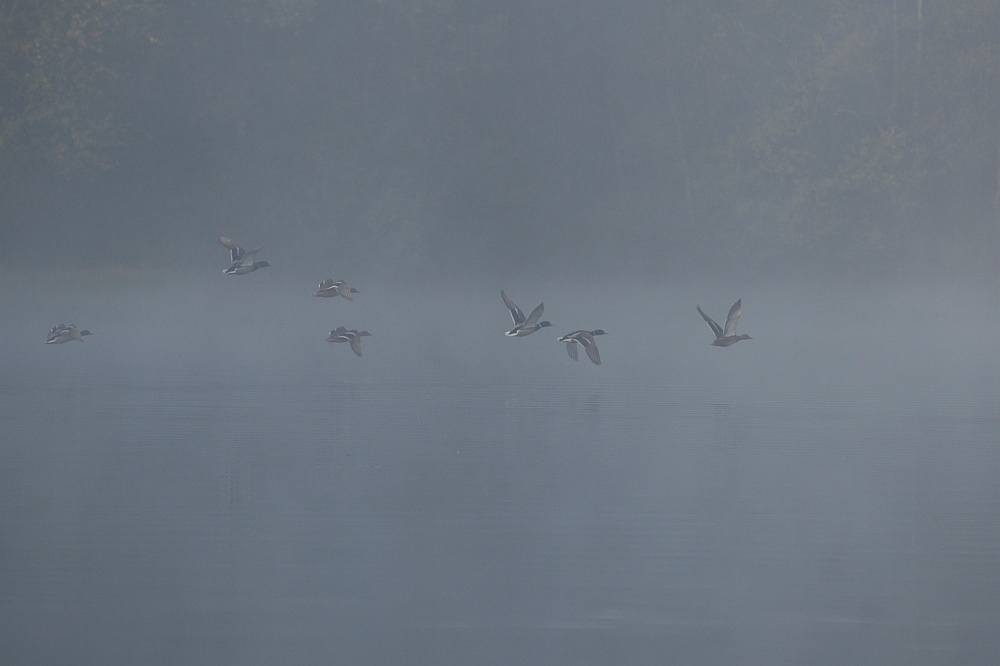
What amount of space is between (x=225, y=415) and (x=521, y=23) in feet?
95.8

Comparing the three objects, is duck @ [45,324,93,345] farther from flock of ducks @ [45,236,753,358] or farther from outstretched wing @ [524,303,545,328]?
outstretched wing @ [524,303,545,328]

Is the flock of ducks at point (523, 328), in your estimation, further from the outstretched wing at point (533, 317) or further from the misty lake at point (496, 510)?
the misty lake at point (496, 510)

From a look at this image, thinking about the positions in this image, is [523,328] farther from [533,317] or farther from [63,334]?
[63,334]

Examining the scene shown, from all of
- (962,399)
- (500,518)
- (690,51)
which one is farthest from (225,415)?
(690,51)

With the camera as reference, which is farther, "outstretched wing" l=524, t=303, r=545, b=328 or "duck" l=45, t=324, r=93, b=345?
"duck" l=45, t=324, r=93, b=345

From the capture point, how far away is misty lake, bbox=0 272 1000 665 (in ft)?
22.1

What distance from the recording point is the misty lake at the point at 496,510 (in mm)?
6734

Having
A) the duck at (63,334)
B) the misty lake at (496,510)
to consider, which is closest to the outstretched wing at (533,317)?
the misty lake at (496,510)

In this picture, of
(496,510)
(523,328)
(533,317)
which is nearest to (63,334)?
(523,328)

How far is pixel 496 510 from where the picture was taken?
30.0ft

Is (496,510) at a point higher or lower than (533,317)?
lower

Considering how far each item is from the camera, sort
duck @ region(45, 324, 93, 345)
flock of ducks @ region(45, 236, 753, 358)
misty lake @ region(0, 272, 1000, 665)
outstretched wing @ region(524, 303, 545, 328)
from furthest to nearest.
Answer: duck @ region(45, 324, 93, 345), flock of ducks @ region(45, 236, 753, 358), outstretched wing @ region(524, 303, 545, 328), misty lake @ region(0, 272, 1000, 665)

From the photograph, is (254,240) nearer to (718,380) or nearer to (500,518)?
(718,380)

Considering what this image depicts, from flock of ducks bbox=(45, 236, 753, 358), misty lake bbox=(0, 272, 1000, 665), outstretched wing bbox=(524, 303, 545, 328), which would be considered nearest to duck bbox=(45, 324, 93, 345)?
flock of ducks bbox=(45, 236, 753, 358)
